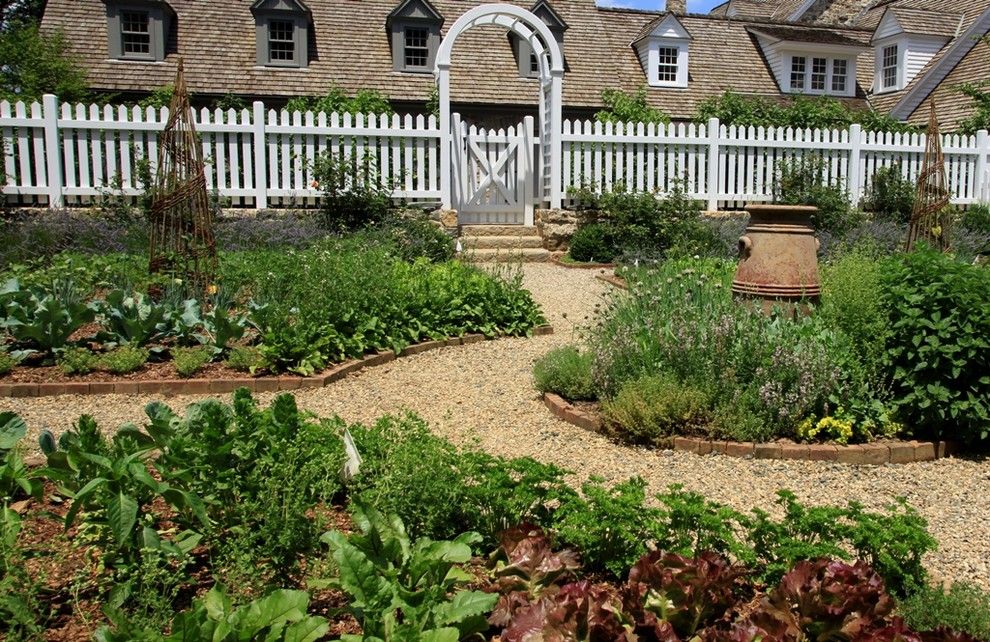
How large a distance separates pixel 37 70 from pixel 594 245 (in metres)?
11.4

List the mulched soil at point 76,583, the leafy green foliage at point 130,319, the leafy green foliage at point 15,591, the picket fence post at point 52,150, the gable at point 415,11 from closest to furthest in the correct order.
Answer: the leafy green foliage at point 15,591 → the mulched soil at point 76,583 → the leafy green foliage at point 130,319 → the picket fence post at point 52,150 → the gable at point 415,11

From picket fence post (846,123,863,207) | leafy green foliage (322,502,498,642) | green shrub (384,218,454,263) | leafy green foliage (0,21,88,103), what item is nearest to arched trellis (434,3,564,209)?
green shrub (384,218,454,263)

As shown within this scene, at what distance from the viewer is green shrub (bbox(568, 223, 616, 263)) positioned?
12.8 m

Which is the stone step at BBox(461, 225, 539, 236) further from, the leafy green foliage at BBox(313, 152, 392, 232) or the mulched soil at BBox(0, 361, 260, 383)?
the mulched soil at BBox(0, 361, 260, 383)

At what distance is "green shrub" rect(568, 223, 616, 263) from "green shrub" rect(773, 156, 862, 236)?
3669 mm

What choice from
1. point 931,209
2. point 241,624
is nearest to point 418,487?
point 241,624

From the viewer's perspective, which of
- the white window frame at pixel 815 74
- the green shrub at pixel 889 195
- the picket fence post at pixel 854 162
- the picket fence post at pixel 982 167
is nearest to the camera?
the green shrub at pixel 889 195

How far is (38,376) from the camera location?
19.5 feet

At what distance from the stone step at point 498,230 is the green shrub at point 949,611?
11283 millimetres

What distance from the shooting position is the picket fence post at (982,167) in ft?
52.1

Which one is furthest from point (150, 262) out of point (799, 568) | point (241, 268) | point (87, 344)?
point (799, 568)

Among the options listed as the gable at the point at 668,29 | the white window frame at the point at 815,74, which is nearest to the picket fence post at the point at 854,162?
the gable at the point at 668,29

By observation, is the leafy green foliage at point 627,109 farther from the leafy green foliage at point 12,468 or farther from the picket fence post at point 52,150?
the leafy green foliage at point 12,468

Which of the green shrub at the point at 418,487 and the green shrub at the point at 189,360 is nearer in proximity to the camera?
the green shrub at the point at 418,487
